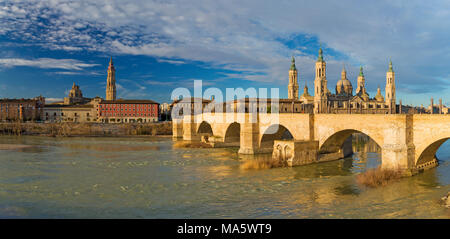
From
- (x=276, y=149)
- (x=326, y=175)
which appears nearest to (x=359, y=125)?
(x=326, y=175)

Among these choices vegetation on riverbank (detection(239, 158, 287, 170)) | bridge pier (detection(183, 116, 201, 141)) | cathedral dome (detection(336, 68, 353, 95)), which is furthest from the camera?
cathedral dome (detection(336, 68, 353, 95))

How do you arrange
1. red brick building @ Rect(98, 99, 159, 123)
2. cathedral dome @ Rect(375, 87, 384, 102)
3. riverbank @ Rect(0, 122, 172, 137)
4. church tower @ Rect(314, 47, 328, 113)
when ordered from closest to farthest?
1. riverbank @ Rect(0, 122, 172, 137)
2. red brick building @ Rect(98, 99, 159, 123)
3. church tower @ Rect(314, 47, 328, 113)
4. cathedral dome @ Rect(375, 87, 384, 102)

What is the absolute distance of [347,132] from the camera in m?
21.7

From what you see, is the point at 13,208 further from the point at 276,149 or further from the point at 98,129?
the point at 98,129

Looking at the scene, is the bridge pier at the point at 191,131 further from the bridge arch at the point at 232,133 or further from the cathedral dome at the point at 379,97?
the cathedral dome at the point at 379,97

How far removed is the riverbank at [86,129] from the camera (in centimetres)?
5234

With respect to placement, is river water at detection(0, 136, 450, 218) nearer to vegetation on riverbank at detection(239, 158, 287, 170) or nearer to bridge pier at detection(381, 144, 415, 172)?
vegetation on riverbank at detection(239, 158, 287, 170)

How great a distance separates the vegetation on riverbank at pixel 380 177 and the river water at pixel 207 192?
40 centimetres

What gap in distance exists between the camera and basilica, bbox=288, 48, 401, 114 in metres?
74.7

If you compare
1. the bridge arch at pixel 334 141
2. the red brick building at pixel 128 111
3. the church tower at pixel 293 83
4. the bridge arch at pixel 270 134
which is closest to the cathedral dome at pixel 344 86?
the church tower at pixel 293 83

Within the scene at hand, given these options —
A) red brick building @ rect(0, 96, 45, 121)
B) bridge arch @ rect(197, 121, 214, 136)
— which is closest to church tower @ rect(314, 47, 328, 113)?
bridge arch @ rect(197, 121, 214, 136)

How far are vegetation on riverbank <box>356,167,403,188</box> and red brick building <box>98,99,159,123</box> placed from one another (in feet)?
198

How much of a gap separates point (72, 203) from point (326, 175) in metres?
13.2
